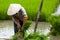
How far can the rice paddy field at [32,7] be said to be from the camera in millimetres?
9016

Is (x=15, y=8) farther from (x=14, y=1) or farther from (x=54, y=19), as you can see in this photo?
(x=14, y=1)

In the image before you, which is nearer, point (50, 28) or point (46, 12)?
point (50, 28)

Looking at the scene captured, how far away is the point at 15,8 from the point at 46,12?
186 inches

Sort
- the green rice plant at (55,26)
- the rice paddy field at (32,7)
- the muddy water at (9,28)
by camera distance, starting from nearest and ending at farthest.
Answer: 1. the muddy water at (9,28)
2. the green rice plant at (55,26)
3. the rice paddy field at (32,7)

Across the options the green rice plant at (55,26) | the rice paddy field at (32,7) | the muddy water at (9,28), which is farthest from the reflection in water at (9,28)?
the rice paddy field at (32,7)

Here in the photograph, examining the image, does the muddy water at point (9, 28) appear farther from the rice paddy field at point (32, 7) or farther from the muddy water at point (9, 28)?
the rice paddy field at point (32, 7)

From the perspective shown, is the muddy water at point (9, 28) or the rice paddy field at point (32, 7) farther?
the rice paddy field at point (32, 7)

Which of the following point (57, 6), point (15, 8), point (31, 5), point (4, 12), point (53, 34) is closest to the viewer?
point (15, 8)

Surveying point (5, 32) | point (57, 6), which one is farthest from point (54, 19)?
point (57, 6)

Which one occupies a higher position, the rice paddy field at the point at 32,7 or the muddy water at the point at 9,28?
the rice paddy field at the point at 32,7

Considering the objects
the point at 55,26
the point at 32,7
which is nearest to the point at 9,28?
the point at 55,26

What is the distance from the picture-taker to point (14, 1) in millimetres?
10062

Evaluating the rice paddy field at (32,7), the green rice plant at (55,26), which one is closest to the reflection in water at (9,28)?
the green rice plant at (55,26)

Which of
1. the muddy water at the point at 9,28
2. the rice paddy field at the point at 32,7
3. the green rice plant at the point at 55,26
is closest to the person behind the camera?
the muddy water at the point at 9,28
